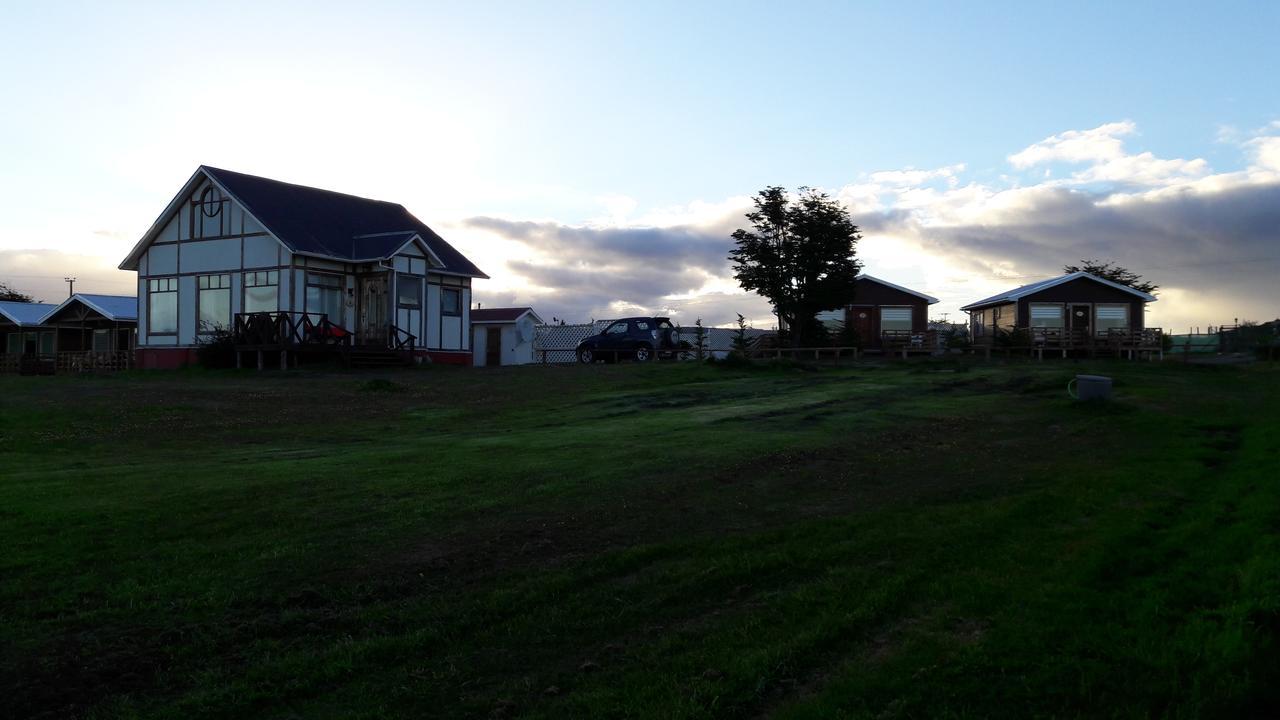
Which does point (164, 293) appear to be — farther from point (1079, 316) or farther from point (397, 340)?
point (1079, 316)

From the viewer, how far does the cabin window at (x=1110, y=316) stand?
47.7 m

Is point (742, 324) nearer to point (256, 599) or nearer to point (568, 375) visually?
point (568, 375)

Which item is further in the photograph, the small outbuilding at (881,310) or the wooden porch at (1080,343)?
the small outbuilding at (881,310)

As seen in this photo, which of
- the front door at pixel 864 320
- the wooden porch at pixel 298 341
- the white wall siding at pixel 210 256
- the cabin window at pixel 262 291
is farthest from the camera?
the front door at pixel 864 320

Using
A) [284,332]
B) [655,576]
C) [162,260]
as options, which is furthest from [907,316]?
[655,576]

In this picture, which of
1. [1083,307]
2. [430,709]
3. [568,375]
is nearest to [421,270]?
[568,375]

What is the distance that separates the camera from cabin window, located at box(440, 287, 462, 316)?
4041cm

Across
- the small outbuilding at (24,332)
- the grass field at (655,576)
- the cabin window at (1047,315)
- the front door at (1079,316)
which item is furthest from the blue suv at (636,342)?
the small outbuilding at (24,332)

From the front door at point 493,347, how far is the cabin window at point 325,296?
15.4 meters

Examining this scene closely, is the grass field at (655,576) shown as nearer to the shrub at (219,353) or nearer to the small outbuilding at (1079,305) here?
the shrub at (219,353)

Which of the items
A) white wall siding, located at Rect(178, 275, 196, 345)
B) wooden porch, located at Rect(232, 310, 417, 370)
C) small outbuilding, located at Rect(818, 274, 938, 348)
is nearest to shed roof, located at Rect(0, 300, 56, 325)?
white wall siding, located at Rect(178, 275, 196, 345)

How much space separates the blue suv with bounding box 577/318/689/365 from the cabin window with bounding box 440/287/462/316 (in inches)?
207

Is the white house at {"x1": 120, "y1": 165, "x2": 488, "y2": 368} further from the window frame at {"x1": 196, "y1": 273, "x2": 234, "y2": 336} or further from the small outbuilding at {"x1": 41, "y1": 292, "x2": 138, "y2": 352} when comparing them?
the small outbuilding at {"x1": 41, "y1": 292, "x2": 138, "y2": 352}

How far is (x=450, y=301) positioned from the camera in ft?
135
